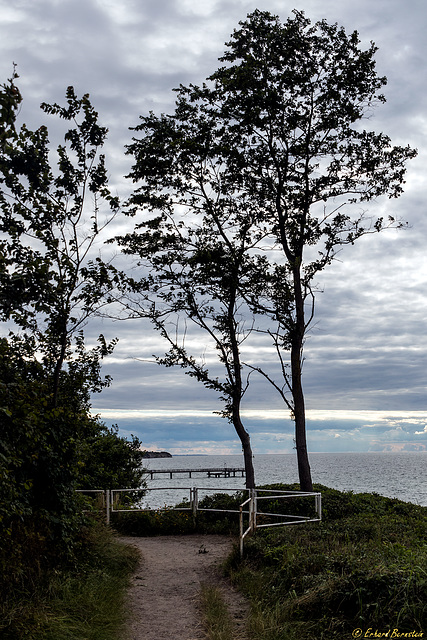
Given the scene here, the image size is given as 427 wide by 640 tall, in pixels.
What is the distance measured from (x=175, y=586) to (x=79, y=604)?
2.95 metres

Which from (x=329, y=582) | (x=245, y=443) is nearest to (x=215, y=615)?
(x=329, y=582)

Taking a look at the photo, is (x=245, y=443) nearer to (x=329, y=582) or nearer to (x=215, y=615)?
(x=215, y=615)

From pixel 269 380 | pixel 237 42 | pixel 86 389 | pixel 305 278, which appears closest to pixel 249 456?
pixel 269 380

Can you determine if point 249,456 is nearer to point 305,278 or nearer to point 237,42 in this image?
point 305,278

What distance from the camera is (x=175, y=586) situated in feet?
35.1

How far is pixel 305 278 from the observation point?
18.8 m

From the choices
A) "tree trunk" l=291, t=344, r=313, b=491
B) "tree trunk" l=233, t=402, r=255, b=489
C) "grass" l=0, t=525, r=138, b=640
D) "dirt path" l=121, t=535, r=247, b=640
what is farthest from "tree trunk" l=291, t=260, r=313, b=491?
"grass" l=0, t=525, r=138, b=640

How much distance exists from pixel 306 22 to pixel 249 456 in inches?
570

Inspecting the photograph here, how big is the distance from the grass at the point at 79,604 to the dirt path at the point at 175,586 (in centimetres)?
35

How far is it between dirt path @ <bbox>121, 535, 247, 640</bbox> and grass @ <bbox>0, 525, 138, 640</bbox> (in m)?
0.35

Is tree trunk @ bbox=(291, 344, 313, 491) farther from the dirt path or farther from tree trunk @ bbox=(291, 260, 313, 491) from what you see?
the dirt path

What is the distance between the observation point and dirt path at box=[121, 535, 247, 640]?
830 cm

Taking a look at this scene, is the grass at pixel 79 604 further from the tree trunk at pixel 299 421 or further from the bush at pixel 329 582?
the tree trunk at pixel 299 421

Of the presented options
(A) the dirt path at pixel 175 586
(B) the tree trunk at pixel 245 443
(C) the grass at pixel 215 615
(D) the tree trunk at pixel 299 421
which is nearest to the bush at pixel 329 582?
(C) the grass at pixel 215 615
